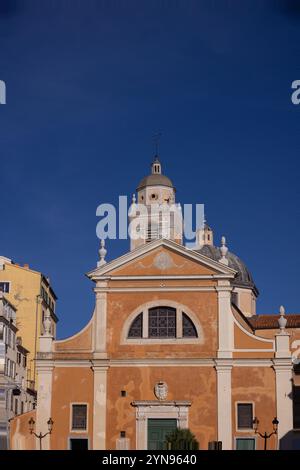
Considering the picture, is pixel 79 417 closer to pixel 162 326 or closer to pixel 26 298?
pixel 162 326

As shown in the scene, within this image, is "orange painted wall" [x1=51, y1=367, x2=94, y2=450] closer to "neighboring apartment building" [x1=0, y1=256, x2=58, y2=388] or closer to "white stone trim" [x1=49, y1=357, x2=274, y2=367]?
"white stone trim" [x1=49, y1=357, x2=274, y2=367]

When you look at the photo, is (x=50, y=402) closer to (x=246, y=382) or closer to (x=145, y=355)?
(x=145, y=355)

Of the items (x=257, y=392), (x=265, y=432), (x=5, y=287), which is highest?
(x=5, y=287)

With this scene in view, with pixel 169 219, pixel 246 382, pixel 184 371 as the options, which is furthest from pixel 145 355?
pixel 169 219

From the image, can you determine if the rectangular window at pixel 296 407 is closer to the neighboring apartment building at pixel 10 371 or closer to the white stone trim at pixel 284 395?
the white stone trim at pixel 284 395

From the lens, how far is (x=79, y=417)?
41.2 meters

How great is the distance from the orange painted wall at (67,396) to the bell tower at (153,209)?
563 inches

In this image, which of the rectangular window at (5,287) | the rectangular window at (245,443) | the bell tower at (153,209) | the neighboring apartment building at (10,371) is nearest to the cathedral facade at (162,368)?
the rectangular window at (245,443)

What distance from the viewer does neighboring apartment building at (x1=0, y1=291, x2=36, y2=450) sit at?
172 ft

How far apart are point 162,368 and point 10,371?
15.9 m

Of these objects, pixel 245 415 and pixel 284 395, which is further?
pixel 245 415

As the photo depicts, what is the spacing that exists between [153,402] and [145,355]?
2146 millimetres

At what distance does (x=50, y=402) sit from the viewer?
41344mm

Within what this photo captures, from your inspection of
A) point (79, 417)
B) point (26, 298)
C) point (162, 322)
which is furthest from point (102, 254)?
point (26, 298)
